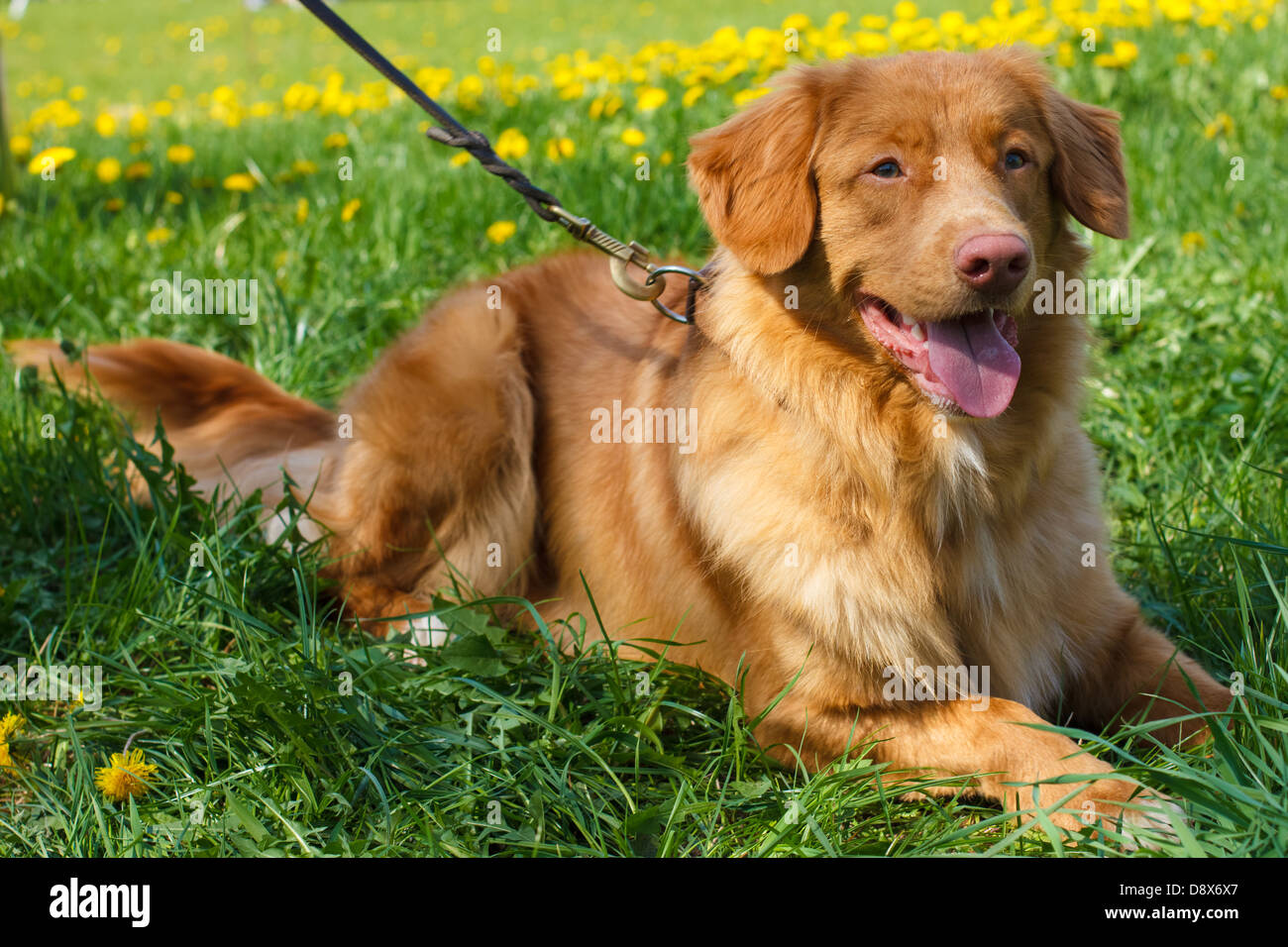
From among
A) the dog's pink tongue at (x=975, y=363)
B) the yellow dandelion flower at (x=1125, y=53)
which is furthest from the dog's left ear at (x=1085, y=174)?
the yellow dandelion flower at (x=1125, y=53)

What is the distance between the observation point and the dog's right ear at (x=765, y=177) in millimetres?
2350

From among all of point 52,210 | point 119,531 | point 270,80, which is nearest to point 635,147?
point 52,210

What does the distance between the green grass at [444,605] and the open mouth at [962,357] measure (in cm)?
48

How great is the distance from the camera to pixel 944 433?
7.73 ft

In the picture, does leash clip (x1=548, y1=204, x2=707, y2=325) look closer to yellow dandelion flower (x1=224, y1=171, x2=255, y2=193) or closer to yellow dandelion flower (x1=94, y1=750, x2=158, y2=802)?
yellow dandelion flower (x1=94, y1=750, x2=158, y2=802)

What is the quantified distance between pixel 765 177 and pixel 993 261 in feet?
1.86

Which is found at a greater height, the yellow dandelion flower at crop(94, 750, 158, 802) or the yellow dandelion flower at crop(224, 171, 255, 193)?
the yellow dandelion flower at crop(224, 171, 255, 193)

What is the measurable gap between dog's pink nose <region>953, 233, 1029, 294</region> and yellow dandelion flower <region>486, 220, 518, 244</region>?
9.38 ft

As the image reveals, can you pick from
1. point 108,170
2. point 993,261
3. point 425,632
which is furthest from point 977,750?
point 108,170

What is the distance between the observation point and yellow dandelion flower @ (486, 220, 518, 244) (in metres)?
4.65

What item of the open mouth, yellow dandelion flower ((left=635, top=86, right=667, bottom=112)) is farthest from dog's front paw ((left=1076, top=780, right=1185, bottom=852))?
A: yellow dandelion flower ((left=635, top=86, right=667, bottom=112))

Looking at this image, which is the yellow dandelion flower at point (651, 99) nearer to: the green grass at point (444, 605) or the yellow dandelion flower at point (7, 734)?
the green grass at point (444, 605)

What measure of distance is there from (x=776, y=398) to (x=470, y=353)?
1.24m

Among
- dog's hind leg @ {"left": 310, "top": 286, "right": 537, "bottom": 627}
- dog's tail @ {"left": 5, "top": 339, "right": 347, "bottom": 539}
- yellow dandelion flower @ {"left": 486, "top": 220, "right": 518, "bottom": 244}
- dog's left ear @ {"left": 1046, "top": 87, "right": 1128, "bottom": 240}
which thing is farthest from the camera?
yellow dandelion flower @ {"left": 486, "top": 220, "right": 518, "bottom": 244}
